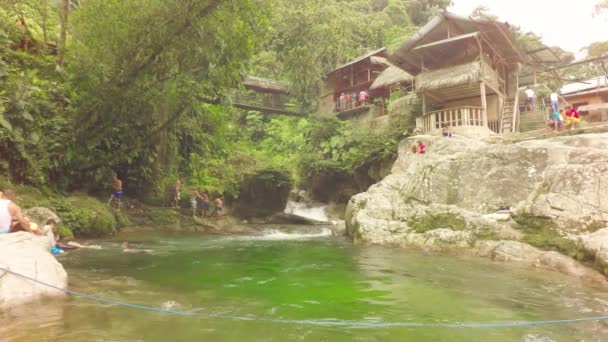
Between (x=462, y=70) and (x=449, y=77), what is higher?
(x=462, y=70)

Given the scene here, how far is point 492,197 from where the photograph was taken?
11.0m

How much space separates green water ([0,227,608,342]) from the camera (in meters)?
4.06

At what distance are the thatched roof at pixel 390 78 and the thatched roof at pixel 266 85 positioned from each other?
763 centimetres

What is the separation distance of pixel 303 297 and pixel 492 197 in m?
7.66

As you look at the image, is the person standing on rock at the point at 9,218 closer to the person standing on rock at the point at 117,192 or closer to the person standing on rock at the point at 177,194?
the person standing on rock at the point at 117,192

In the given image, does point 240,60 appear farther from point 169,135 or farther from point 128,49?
point 169,135

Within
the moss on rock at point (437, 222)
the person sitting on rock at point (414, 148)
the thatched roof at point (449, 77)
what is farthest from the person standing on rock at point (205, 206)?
the thatched roof at point (449, 77)

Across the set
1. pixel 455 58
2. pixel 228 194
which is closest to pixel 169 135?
pixel 228 194

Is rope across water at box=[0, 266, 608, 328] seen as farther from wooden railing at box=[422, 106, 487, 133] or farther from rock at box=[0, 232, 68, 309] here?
wooden railing at box=[422, 106, 487, 133]

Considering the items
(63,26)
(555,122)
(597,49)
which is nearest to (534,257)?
(555,122)

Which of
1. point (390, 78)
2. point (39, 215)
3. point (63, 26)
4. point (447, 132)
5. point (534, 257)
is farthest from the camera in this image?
point (390, 78)

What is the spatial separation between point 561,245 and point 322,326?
20.9 ft

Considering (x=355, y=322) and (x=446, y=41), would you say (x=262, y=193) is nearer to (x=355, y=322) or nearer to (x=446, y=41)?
(x=446, y=41)

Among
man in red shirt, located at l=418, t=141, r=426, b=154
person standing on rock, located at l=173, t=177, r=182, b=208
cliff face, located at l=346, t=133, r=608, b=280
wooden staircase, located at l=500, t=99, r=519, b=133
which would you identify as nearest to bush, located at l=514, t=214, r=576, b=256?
cliff face, located at l=346, t=133, r=608, b=280
